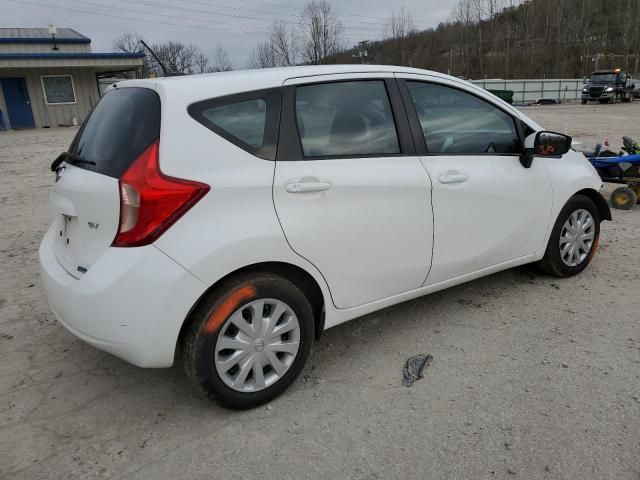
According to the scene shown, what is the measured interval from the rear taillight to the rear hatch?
45 millimetres

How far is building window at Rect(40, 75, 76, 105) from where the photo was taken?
88.0ft

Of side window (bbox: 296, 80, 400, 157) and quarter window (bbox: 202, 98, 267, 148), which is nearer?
quarter window (bbox: 202, 98, 267, 148)

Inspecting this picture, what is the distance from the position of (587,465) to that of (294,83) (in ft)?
7.53

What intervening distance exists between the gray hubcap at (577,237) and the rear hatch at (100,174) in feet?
10.6

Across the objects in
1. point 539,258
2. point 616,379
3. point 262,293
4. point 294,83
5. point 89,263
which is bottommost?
point 616,379

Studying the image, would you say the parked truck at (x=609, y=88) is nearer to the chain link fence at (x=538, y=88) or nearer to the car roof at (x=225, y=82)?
the chain link fence at (x=538, y=88)

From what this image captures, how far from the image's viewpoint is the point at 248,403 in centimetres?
269

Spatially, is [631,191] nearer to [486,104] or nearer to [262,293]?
[486,104]

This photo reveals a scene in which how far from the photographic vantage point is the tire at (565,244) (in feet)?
13.4

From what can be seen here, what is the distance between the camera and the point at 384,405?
2738 mm

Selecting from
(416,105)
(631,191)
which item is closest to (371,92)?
(416,105)

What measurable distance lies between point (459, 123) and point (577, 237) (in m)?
1.59

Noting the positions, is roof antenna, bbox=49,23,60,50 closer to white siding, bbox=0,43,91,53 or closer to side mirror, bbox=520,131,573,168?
white siding, bbox=0,43,91,53

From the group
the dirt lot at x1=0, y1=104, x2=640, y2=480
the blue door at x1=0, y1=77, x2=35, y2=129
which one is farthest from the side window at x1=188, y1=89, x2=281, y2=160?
the blue door at x1=0, y1=77, x2=35, y2=129
